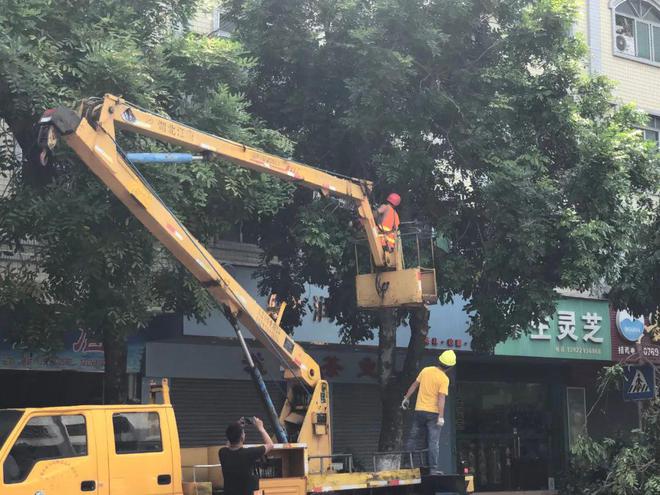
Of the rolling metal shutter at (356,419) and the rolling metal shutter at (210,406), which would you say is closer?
the rolling metal shutter at (210,406)

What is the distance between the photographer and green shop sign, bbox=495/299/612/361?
1836cm

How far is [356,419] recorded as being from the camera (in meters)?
18.5

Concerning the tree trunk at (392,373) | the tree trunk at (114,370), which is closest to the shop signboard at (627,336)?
the tree trunk at (392,373)

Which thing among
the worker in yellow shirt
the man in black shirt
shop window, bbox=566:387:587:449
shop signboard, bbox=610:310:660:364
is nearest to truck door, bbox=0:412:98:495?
the man in black shirt

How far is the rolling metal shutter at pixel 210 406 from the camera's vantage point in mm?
16156

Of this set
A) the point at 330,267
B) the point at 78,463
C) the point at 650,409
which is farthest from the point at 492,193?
the point at 78,463

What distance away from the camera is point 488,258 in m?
13.4

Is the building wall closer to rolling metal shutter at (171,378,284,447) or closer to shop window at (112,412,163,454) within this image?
rolling metal shutter at (171,378,284,447)

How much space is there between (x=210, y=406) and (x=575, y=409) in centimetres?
967

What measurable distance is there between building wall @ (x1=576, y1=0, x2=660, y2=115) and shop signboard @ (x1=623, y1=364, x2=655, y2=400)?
851 cm

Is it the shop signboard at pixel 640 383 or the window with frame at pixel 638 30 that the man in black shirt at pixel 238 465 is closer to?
the shop signboard at pixel 640 383

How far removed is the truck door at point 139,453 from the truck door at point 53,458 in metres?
0.23

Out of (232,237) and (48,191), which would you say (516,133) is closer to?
(232,237)

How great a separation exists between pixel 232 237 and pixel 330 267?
290 centimetres
